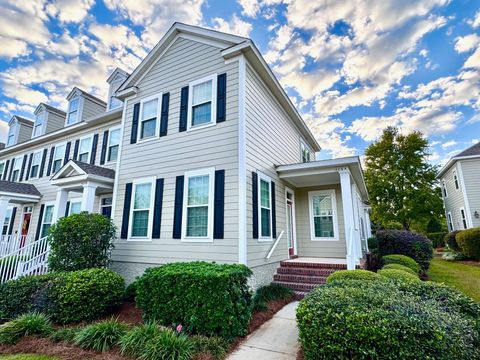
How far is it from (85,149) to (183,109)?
270 inches

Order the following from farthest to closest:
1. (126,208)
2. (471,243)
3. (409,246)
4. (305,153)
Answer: (305,153) < (471,243) < (409,246) < (126,208)

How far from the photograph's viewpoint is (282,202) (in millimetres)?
8750

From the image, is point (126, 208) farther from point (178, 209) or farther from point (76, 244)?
point (178, 209)

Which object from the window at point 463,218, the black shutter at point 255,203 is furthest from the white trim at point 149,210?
the window at point 463,218

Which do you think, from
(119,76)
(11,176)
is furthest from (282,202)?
(11,176)

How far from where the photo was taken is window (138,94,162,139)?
27.6ft

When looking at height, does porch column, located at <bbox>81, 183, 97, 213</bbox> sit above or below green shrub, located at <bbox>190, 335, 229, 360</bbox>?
above

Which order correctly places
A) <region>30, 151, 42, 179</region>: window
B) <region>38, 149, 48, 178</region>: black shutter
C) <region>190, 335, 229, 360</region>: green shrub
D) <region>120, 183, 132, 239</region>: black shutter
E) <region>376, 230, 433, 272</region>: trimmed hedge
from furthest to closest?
<region>30, 151, 42, 179</region>: window → <region>38, 149, 48, 178</region>: black shutter → <region>376, 230, 433, 272</region>: trimmed hedge → <region>120, 183, 132, 239</region>: black shutter → <region>190, 335, 229, 360</region>: green shrub

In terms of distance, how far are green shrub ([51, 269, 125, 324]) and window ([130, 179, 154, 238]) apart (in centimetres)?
192

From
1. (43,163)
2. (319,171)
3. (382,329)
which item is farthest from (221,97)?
(43,163)

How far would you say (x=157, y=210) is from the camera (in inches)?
294

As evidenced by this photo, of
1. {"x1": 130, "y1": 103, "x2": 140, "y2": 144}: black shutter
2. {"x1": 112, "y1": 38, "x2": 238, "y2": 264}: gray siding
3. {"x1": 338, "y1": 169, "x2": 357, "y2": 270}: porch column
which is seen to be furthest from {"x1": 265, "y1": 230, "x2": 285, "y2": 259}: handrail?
{"x1": 130, "y1": 103, "x2": 140, "y2": 144}: black shutter

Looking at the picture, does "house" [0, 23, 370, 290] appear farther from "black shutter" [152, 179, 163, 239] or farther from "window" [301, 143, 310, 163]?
"window" [301, 143, 310, 163]

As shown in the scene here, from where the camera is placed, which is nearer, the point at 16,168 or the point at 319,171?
the point at 319,171
